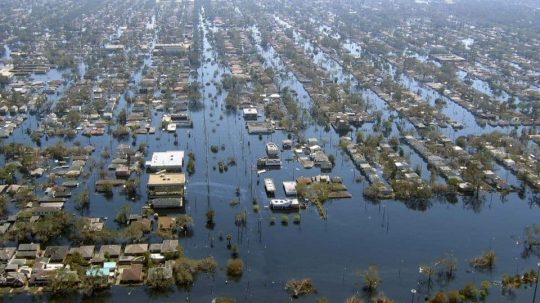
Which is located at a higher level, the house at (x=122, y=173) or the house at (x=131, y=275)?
the house at (x=131, y=275)

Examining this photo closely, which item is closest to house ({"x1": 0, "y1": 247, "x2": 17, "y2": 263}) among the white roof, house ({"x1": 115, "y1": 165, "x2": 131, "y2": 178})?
house ({"x1": 115, "y1": 165, "x2": 131, "y2": 178})

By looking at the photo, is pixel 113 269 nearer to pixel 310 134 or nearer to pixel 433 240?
pixel 433 240

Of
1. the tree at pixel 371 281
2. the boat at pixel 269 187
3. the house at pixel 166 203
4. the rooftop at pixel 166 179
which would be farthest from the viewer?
the boat at pixel 269 187

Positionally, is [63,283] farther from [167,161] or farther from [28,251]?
[167,161]

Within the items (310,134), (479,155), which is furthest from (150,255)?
(479,155)

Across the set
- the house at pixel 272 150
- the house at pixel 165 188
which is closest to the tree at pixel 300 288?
the house at pixel 165 188

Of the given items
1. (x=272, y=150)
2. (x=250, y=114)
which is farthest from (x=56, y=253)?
(x=250, y=114)

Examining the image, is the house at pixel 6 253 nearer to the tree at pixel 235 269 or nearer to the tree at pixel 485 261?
the tree at pixel 235 269
